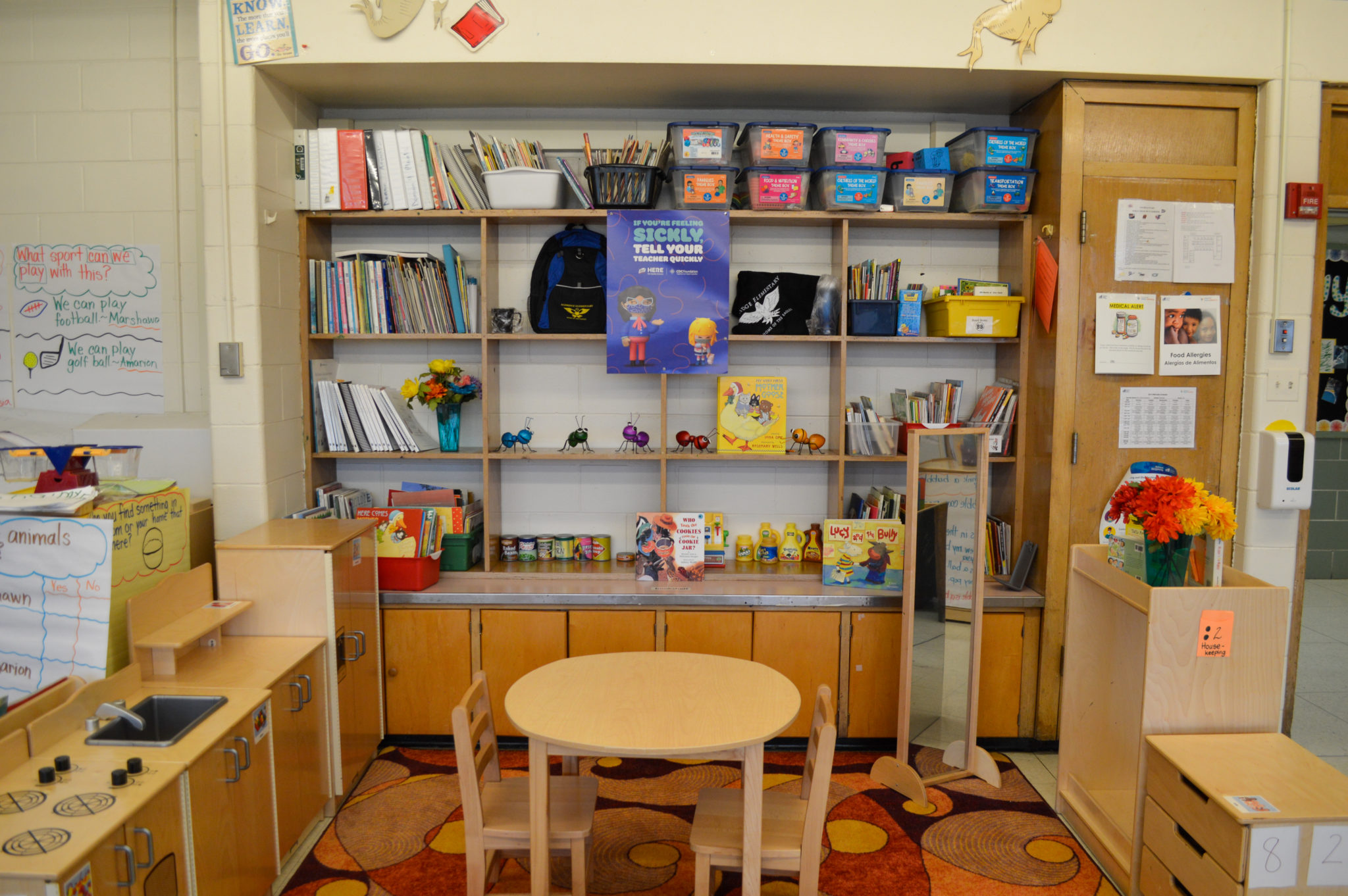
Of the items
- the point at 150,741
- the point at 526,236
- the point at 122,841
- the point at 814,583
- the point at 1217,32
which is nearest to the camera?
the point at 122,841

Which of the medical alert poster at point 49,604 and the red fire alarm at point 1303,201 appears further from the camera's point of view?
the red fire alarm at point 1303,201

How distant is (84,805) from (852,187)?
3421 millimetres

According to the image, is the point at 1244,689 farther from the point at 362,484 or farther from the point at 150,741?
the point at 362,484

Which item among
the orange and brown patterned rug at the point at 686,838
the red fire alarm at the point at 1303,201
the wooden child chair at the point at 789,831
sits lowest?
the orange and brown patterned rug at the point at 686,838

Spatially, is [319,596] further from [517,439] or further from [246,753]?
[517,439]

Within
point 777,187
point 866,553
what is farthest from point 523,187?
point 866,553

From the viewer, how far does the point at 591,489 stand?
4234 millimetres

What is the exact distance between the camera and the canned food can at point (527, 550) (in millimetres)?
4094

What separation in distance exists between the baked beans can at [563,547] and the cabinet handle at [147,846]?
2266mm

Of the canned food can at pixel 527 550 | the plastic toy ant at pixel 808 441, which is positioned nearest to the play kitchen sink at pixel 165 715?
the canned food can at pixel 527 550

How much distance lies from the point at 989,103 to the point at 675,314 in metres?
1.76

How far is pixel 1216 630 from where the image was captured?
8.16ft

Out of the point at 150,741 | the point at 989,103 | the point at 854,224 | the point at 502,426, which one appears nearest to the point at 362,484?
the point at 502,426

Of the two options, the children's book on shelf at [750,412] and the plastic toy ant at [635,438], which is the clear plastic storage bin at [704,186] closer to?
the children's book on shelf at [750,412]
